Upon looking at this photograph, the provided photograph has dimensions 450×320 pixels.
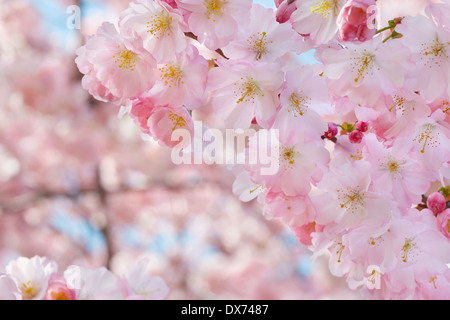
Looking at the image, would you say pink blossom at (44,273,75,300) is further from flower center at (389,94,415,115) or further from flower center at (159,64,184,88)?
flower center at (389,94,415,115)

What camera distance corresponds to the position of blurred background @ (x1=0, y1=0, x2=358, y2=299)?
3.63m

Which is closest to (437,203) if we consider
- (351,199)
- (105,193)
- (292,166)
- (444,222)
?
(444,222)

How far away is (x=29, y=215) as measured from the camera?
484 centimetres

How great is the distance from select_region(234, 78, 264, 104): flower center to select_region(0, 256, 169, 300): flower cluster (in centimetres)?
49

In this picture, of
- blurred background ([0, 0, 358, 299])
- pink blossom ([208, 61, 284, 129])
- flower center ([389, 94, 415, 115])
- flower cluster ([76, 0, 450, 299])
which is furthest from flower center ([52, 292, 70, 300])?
blurred background ([0, 0, 358, 299])

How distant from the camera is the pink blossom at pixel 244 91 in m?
0.77

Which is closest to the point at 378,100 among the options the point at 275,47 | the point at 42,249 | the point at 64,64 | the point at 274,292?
the point at 275,47

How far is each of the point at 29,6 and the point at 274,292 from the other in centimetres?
308

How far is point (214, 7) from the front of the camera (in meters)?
0.79

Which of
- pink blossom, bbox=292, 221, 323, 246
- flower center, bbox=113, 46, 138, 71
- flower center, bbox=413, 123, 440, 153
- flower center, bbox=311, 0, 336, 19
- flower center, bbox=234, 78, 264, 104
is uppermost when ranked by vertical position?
flower center, bbox=311, 0, 336, 19

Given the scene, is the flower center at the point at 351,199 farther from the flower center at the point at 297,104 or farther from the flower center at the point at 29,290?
the flower center at the point at 29,290

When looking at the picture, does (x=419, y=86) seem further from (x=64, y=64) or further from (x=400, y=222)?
(x=64, y=64)

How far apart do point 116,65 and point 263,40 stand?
0.75 ft

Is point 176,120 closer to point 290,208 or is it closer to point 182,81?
point 182,81
